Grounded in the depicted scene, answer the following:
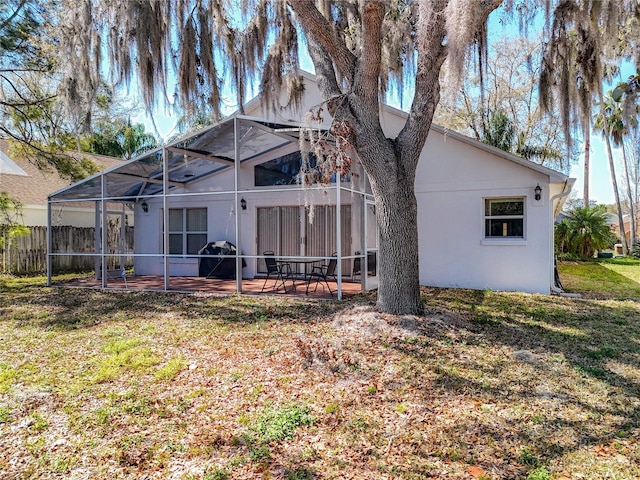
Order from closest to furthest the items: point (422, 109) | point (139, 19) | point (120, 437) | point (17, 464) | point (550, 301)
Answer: point (17, 464)
point (120, 437)
point (422, 109)
point (139, 19)
point (550, 301)

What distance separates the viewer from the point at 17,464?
2.85m

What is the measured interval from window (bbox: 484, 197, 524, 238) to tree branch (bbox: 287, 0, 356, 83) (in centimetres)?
519

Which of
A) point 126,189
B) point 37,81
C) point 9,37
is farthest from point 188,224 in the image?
point 9,37

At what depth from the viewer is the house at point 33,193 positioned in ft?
46.4

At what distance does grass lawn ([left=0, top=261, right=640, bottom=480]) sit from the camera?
9.31ft

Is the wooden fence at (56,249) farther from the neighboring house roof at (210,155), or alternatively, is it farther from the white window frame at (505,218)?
the white window frame at (505,218)

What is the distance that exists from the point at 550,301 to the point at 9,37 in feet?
44.6

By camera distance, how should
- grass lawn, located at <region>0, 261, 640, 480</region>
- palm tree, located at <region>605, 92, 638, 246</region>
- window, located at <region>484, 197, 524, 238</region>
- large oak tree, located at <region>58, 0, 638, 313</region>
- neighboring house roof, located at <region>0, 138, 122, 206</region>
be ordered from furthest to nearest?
palm tree, located at <region>605, 92, 638, 246</region> → neighboring house roof, located at <region>0, 138, 122, 206</region> → window, located at <region>484, 197, 524, 238</region> → large oak tree, located at <region>58, 0, 638, 313</region> → grass lawn, located at <region>0, 261, 640, 480</region>

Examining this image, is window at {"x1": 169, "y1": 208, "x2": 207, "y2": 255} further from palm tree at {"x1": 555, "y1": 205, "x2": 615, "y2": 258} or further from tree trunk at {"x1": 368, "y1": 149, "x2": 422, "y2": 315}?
palm tree at {"x1": 555, "y1": 205, "x2": 615, "y2": 258}

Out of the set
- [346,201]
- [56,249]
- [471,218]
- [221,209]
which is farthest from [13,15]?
[471,218]

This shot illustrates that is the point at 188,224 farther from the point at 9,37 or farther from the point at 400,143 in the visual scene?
the point at 400,143

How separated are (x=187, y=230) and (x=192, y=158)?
3.06 metres

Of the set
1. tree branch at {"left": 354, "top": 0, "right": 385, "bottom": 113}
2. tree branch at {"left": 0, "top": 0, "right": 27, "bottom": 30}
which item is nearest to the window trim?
tree branch at {"left": 354, "top": 0, "right": 385, "bottom": 113}

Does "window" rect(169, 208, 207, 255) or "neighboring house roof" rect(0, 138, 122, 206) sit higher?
"neighboring house roof" rect(0, 138, 122, 206)
